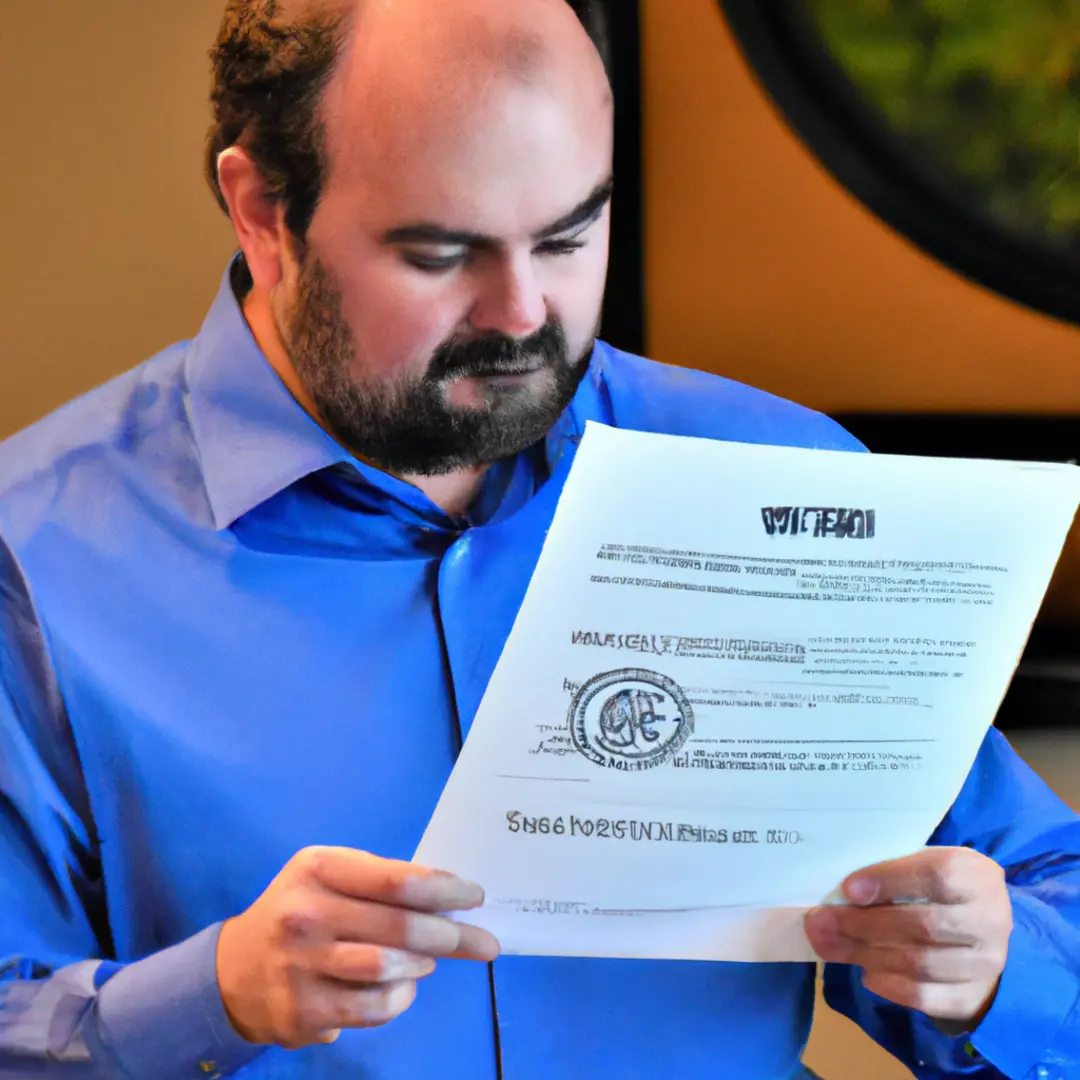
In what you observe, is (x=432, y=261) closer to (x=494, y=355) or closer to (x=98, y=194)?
(x=494, y=355)

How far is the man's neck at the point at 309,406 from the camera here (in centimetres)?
78

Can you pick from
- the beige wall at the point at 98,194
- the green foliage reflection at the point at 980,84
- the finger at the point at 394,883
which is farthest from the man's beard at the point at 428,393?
the green foliage reflection at the point at 980,84

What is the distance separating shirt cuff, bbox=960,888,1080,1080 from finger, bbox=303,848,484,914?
1.16 feet

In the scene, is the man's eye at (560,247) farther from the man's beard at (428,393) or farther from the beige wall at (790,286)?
the beige wall at (790,286)

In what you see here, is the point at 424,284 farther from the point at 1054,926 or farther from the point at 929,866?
the point at 1054,926

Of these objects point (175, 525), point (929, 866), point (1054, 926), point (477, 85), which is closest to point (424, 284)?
point (477, 85)

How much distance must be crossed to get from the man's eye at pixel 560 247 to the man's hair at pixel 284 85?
0.14 meters

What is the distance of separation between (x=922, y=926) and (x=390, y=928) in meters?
0.30

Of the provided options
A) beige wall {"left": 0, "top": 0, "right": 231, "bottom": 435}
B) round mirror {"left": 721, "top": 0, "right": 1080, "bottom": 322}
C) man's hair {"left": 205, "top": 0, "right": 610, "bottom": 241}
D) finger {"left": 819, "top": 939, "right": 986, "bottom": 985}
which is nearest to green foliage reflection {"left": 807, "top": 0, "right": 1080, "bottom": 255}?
round mirror {"left": 721, "top": 0, "right": 1080, "bottom": 322}

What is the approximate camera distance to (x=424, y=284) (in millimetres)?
696

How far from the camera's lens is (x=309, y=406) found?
782 millimetres

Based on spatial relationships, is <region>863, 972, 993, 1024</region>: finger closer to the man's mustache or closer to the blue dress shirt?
the blue dress shirt

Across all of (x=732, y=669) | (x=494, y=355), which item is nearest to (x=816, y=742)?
(x=732, y=669)

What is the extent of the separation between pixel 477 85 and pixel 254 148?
16cm
